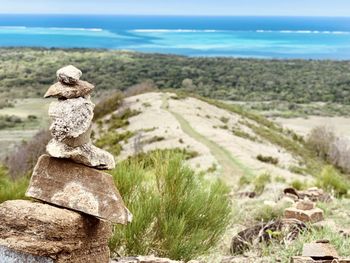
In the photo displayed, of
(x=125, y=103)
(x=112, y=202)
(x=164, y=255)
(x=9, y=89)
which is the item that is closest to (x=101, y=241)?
(x=112, y=202)

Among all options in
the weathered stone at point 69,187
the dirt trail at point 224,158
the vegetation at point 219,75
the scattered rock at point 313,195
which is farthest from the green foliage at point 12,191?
the vegetation at point 219,75

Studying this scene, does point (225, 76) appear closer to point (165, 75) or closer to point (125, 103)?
point (165, 75)

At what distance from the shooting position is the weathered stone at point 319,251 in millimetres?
6961

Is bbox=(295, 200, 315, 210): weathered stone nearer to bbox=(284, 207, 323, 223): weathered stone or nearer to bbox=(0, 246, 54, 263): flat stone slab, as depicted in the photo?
bbox=(284, 207, 323, 223): weathered stone

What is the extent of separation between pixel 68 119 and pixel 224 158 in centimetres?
2193

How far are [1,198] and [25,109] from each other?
2926 cm

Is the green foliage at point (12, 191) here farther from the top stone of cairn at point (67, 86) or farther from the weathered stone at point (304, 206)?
the weathered stone at point (304, 206)

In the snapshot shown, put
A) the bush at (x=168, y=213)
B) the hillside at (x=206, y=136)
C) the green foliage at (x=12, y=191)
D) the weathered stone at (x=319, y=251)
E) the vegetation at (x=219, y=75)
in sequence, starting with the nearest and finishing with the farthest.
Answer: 1. the weathered stone at (x=319, y=251)
2. the bush at (x=168, y=213)
3. the green foliage at (x=12, y=191)
4. the hillside at (x=206, y=136)
5. the vegetation at (x=219, y=75)

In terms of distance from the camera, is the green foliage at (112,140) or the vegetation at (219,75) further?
the vegetation at (219,75)

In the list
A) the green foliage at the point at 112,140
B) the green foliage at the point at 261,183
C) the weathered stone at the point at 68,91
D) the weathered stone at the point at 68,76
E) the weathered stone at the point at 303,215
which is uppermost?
the weathered stone at the point at 68,76

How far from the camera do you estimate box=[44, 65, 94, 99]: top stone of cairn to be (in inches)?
200

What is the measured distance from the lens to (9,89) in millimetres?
32344

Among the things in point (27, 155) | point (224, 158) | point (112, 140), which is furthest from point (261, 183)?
point (112, 140)

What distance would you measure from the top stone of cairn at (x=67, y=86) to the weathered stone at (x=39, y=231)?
2.79ft
